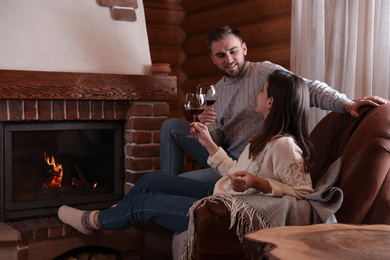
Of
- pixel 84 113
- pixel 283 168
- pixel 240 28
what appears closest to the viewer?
pixel 283 168

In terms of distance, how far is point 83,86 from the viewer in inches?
109

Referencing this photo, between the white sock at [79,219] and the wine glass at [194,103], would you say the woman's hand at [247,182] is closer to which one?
the wine glass at [194,103]

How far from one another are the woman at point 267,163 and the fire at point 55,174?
77 centimetres

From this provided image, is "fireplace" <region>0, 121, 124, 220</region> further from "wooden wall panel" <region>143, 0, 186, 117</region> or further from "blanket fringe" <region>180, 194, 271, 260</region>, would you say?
"blanket fringe" <region>180, 194, 271, 260</region>

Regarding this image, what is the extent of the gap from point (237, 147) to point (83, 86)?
1.01 metres

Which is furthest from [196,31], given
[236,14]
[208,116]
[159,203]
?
[159,203]

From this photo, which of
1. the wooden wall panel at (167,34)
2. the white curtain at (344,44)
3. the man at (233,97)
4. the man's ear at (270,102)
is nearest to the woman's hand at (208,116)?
the man at (233,97)

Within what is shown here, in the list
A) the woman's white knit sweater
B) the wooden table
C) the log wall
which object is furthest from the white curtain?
the wooden table

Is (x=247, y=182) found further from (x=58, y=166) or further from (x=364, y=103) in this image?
(x=58, y=166)

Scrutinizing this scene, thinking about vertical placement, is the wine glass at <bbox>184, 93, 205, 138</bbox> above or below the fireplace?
above

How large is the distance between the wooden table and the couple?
14.0 inches

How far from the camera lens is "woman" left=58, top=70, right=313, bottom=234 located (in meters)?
1.70

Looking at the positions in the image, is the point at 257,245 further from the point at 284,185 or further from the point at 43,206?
the point at 43,206

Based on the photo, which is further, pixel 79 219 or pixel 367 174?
pixel 79 219
